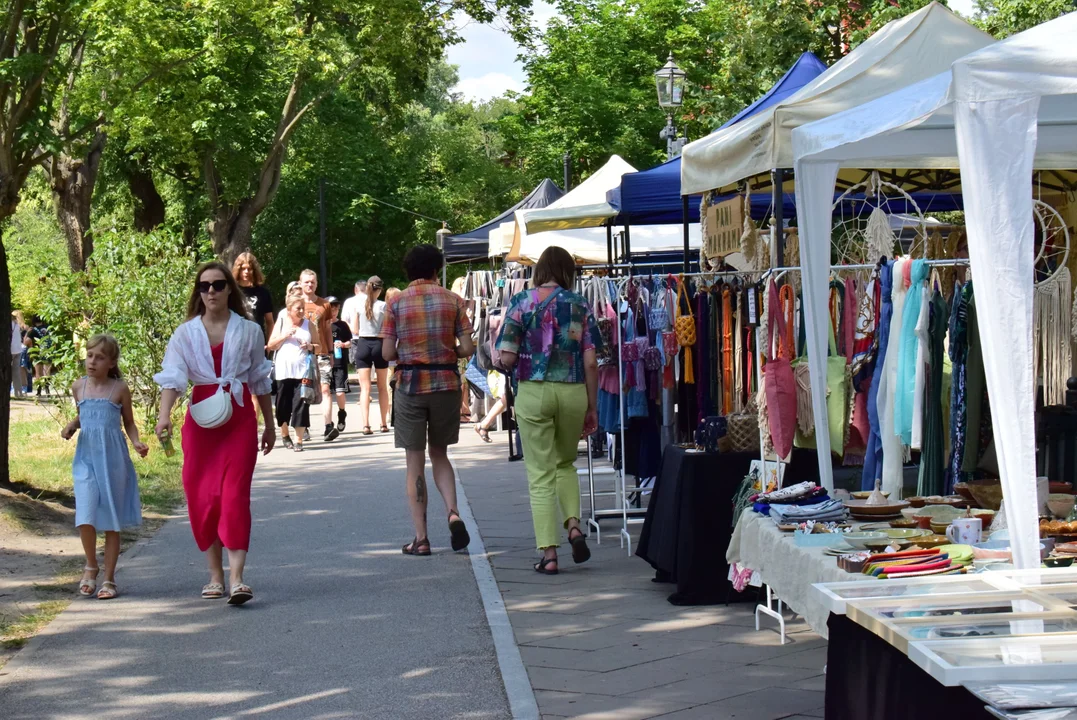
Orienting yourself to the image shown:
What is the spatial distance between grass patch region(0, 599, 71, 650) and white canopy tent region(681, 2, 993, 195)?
4146 mm

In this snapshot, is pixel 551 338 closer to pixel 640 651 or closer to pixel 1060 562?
pixel 640 651

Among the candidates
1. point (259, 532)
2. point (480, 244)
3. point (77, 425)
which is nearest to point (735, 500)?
point (77, 425)

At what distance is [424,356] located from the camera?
817 cm

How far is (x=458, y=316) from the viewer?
8234mm

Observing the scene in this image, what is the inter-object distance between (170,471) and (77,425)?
5.10 metres

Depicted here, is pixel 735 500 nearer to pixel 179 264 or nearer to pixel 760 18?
pixel 179 264

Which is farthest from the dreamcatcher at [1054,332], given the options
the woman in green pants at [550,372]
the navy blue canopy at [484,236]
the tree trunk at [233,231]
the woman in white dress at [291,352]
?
the tree trunk at [233,231]

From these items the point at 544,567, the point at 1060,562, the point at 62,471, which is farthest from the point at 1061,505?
the point at 62,471

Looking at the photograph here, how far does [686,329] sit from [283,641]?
3.03m

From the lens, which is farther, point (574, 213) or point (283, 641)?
point (574, 213)

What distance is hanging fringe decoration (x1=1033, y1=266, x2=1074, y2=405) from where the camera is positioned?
22.5 feet

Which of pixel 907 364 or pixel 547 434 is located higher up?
pixel 907 364

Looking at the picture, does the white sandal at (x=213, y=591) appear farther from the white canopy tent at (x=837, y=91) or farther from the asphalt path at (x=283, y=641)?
the white canopy tent at (x=837, y=91)

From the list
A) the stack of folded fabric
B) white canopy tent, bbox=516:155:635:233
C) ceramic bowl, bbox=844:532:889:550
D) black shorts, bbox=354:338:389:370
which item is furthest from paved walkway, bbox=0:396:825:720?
black shorts, bbox=354:338:389:370
